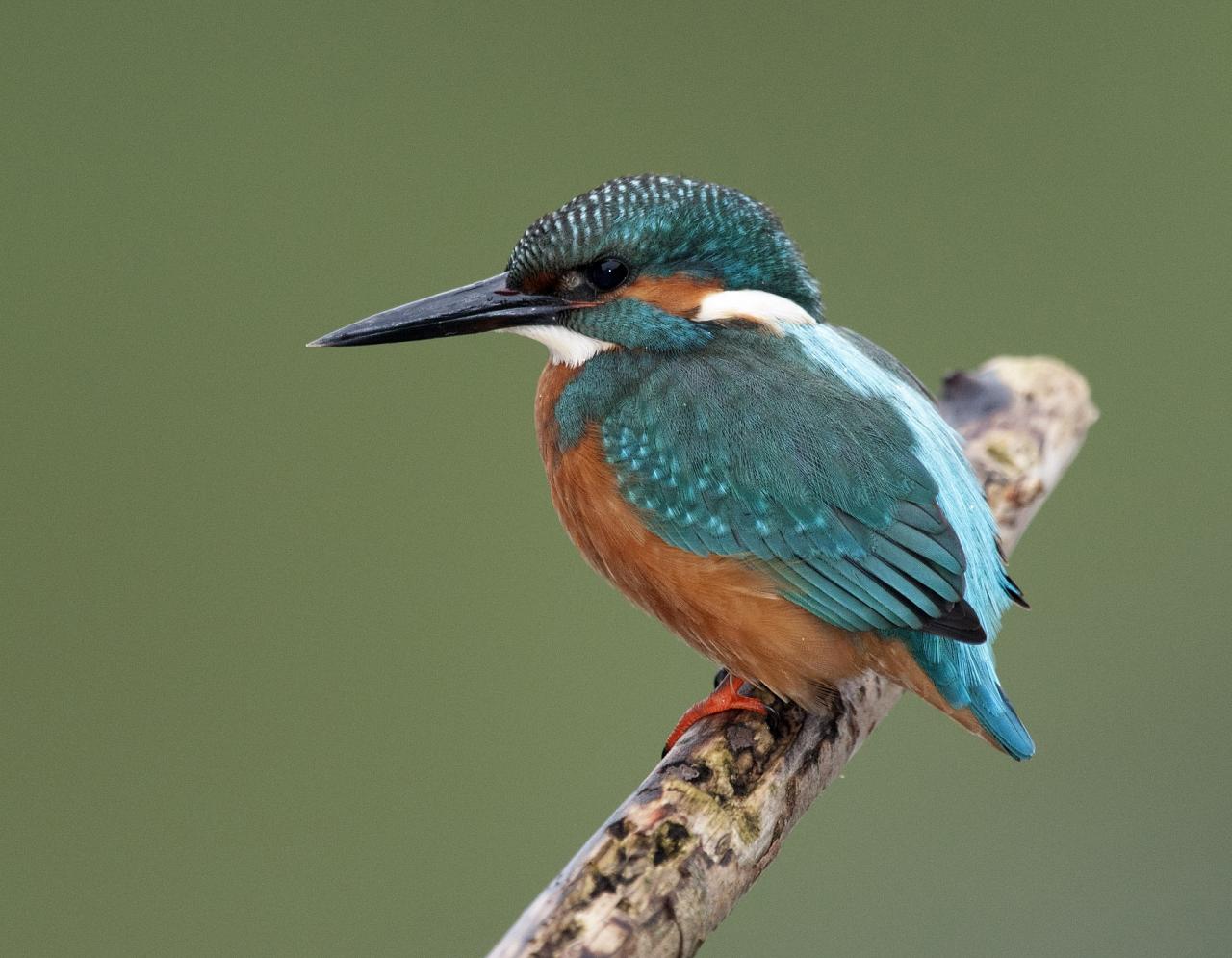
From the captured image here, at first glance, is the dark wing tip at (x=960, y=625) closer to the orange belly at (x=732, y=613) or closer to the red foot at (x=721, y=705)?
the orange belly at (x=732, y=613)

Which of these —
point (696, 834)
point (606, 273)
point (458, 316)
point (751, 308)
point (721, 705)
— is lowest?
point (696, 834)

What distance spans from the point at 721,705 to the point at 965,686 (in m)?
0.32

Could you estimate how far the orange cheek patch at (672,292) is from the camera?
2.02m

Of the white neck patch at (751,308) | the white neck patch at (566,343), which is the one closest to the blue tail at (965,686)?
the white neck patch at (751,308)

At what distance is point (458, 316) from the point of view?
6.86 feet

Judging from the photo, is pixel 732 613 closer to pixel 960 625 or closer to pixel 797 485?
pixel 797 485

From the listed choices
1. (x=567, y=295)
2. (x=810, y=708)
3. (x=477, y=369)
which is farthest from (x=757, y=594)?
(x=477, y=369)

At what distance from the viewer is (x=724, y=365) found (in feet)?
6.35

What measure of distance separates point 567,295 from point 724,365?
262mm

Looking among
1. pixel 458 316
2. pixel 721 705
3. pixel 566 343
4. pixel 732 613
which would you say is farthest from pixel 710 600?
pixel 458 316

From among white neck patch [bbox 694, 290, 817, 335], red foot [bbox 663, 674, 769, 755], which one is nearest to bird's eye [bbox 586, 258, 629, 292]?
white neck patch [bbox 694, 290, 817, 335]

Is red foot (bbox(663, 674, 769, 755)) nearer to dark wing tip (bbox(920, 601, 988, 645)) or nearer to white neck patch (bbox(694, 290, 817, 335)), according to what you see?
dark wing tip (bbox(920, 601, 988, 645))

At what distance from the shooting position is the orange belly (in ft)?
6.14

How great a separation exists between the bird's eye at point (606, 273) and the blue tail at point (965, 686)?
0.64 metres
